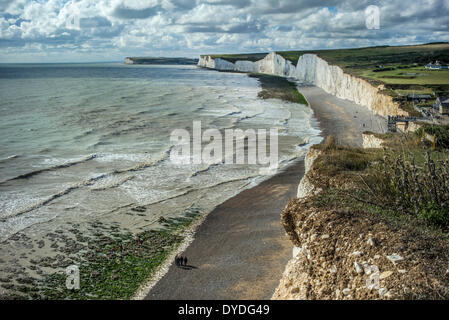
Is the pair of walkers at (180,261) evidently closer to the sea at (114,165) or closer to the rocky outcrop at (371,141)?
the sea at (114,165)

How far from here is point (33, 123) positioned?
145 ft

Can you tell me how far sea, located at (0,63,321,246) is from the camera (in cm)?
1945

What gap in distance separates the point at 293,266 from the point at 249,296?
4.39 metres

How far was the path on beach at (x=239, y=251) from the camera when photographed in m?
12.4

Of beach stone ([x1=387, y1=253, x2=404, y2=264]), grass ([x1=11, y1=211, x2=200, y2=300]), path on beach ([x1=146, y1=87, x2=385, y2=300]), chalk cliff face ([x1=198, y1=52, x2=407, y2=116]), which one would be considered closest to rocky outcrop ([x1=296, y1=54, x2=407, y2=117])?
chalk cliff face ([x1=198, y1=52, x2=407, y2=116])

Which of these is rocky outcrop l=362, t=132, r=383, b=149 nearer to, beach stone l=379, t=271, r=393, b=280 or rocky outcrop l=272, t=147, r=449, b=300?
rocky outcrop l=272, t=147, r=449, b=300

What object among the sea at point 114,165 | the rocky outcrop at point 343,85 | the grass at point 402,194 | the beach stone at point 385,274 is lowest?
the sea at point 114,165

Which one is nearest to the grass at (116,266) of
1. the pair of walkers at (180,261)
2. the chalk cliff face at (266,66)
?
the pair of walkers at (180,261)

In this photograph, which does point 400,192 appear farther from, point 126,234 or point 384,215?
point 126,234

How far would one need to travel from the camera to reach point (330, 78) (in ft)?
261

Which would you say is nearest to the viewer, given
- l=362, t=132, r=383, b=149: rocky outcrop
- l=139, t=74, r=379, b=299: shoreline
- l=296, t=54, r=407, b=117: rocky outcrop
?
l=139, t=74, r=379, b=299: shoreline
